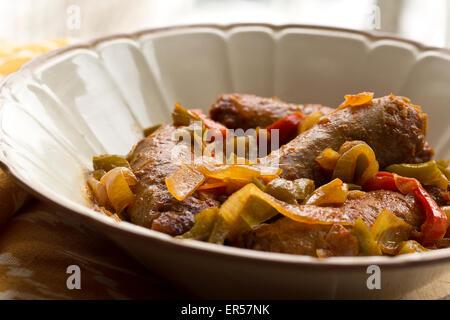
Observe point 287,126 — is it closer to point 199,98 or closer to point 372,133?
point 372,133

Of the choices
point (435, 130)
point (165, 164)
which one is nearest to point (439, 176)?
point (435, 130)

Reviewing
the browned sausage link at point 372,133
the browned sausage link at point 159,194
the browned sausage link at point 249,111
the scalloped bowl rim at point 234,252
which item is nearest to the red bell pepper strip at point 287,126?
the browned sausage link at point 249,111

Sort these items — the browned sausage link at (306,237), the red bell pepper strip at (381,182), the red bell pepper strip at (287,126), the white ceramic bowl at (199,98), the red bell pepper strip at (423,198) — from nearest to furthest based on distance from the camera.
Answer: the white ceramic bowl at (199,98) < the browned sausage link at (306,237) < the red bell pepper strip at (423,198) < the red bell pepper strip at (381,182) < the red bell pepper strip at (287,126)

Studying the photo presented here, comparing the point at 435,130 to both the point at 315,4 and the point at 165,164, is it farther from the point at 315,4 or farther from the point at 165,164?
the point at 315,4

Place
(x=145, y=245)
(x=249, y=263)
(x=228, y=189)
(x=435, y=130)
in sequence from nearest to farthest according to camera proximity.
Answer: (x=249, y=263), (x=145, y=245), (x=228, y=189), (x=435, y=130)

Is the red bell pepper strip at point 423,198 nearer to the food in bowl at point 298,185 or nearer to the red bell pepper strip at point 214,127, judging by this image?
the food in bowl at point 298,185

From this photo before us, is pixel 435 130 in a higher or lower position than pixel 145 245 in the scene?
lower

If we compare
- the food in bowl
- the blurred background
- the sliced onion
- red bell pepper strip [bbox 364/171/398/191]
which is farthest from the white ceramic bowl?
the blurred background

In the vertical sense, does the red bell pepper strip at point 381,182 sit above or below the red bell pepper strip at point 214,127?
below
